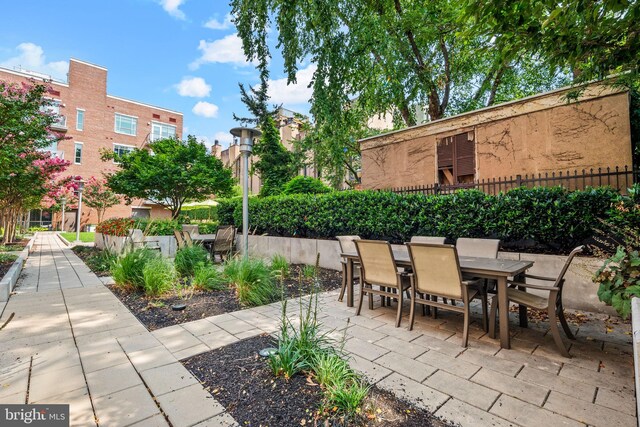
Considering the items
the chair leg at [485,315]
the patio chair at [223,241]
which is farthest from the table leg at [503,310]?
the patio chair at [223,241]

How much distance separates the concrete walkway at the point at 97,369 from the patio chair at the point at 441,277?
2270 mm

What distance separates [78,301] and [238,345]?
3.27m

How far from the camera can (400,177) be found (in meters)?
8.92

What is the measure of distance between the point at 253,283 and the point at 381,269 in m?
2.01

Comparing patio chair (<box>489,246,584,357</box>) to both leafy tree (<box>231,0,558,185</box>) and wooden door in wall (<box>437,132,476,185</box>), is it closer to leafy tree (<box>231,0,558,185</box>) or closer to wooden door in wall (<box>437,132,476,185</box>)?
leafy tree (<box>231,0,558,185</box>)

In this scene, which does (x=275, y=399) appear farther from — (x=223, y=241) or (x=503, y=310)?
(x=223, y=241)

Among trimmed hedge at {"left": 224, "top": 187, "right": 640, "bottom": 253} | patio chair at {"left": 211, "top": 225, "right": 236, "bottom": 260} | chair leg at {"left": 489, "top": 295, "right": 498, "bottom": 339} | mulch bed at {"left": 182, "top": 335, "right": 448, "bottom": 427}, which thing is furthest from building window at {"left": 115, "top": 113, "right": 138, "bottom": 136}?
chair leg at {"left": 489, "top": 295, "right": 498, "bottom": 339}

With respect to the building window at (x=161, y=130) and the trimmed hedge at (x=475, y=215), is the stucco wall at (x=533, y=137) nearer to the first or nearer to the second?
the trimmed hedge at (x=475, y=215)

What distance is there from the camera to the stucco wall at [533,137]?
555 cm

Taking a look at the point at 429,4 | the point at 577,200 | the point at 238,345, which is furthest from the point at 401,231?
the point at 429,4

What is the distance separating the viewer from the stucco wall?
555cm

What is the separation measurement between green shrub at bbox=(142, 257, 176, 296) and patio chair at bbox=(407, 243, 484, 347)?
3.74m

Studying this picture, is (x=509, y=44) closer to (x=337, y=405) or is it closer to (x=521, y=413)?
(x=521, y=413)

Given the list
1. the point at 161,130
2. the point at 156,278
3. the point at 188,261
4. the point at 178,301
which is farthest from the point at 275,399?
the point at 161,130
